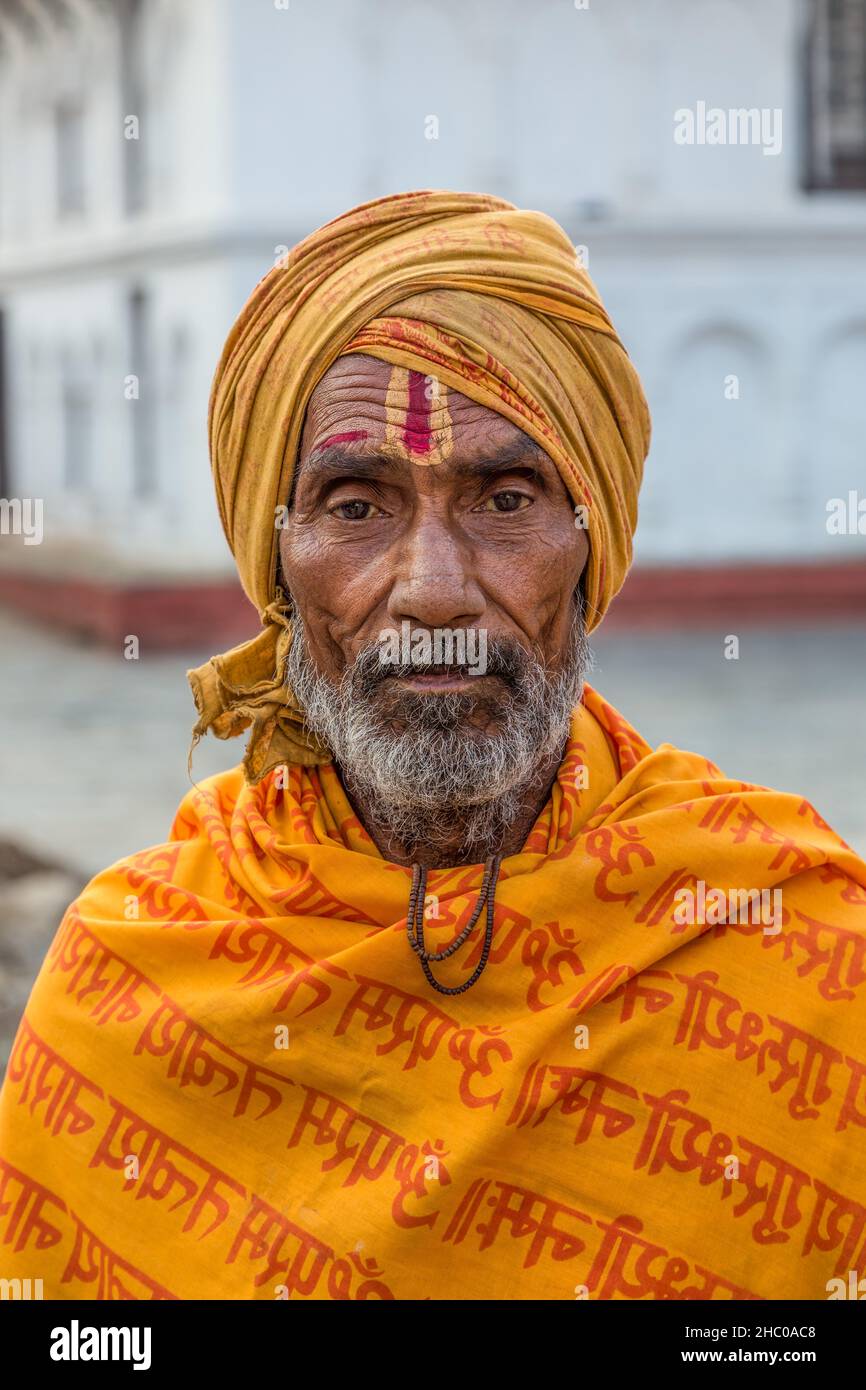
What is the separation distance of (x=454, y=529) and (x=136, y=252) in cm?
1354

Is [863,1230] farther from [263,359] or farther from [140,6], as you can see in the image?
[140,6]

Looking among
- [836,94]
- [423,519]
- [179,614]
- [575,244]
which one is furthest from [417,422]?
[836,94]

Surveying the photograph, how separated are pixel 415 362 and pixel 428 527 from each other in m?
0.22

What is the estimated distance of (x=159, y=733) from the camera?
1087 cm

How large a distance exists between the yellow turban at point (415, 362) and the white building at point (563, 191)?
10789mm

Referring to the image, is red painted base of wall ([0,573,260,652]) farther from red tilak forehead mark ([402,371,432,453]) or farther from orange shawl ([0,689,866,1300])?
red tilak forehead mark ([402,371,432,453])

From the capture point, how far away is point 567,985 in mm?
2320

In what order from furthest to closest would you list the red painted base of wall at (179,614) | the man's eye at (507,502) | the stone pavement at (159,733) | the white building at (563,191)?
1. the white building at (563,191)
2. the red painted base of wall at (179,614)
3. the stone pavement at (159,733)
4. the man's eye at (507,502)

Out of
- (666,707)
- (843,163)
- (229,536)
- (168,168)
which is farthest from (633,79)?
(229,536)

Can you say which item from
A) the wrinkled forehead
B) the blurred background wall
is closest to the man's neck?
the wrinkled forehead

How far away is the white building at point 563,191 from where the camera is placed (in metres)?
13.4

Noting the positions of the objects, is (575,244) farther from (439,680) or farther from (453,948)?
(453,948)
